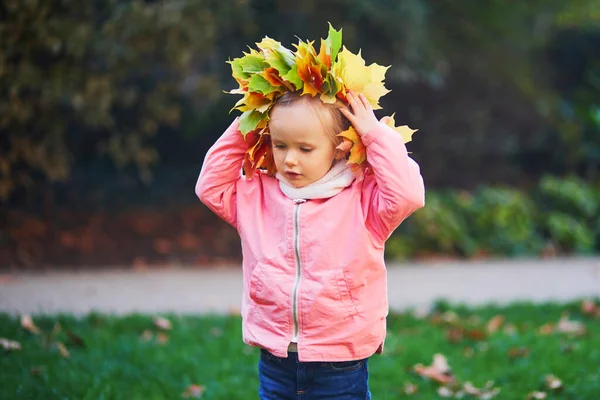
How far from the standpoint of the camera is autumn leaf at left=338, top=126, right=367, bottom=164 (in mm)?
2486

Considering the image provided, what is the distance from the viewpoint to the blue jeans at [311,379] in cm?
257

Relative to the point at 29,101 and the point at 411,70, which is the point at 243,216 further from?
the point at 411,70

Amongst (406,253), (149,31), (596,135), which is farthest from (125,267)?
(596,135)

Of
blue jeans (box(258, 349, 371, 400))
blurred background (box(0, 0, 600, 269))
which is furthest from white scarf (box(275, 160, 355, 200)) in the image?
blurred background (box(0, 0, 600, 269))

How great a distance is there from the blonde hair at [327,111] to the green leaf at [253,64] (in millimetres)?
129

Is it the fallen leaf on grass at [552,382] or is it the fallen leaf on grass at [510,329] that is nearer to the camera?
the fallen leaf on grass at [552,382]

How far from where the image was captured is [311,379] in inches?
101

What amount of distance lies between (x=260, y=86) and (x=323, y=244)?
1.91ft

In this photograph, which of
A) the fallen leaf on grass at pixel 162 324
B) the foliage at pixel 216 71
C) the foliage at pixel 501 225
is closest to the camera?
the fallen leaf on grass at pixel 162 324

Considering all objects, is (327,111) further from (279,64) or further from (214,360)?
(214,360)

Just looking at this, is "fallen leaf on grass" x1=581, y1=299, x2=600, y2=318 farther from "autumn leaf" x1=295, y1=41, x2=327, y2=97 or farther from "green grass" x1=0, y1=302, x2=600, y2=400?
"autumn leaf" x1=295, y1=41, x2=327, y2=97

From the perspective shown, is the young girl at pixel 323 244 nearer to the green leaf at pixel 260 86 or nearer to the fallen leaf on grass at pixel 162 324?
the green leaf at pixel 260 86

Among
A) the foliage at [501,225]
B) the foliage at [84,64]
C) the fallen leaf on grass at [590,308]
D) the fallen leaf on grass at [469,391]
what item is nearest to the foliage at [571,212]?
the foliage at [501,225]

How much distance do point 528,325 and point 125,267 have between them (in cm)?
385
